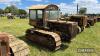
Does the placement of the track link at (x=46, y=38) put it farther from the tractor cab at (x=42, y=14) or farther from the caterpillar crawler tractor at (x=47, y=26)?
the tractor cab at (x=42, y=14)

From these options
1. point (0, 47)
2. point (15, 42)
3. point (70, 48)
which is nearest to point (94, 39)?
point (70, 48)

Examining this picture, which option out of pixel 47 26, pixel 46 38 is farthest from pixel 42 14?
pixel 46 38

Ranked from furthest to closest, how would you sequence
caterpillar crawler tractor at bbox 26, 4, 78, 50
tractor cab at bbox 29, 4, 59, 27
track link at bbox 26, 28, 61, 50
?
tractor cab at bbox 29, 4, 59, 27
caterpillar crawler tractor at bbox 26, 4, 78, 50
track link at bbox 26, 28, 61, 50

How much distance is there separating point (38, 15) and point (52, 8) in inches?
47.6

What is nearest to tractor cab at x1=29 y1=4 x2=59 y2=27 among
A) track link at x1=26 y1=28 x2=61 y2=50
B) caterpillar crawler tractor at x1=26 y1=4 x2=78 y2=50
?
caterpillar crawler tractor at x1=26 y1=4 x2=78 y2=50

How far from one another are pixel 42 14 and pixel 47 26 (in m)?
1.02

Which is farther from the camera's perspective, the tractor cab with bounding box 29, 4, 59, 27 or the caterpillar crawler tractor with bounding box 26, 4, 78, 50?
the tractor cab with bounding box 29, 4, 59, 27

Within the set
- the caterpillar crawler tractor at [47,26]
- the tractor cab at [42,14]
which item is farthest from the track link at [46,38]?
the tractor cab at [42,14]

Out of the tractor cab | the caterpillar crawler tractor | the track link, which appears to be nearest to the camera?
the track link

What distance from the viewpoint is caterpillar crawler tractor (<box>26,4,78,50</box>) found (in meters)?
13.4

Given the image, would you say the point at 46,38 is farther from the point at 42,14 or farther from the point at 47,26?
the point at 42,14

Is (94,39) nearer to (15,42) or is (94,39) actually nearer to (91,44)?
(91,44)

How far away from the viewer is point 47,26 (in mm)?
14648

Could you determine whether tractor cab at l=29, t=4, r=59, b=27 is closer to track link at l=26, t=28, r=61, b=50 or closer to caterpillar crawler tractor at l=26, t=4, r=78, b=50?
caterpillar crawler tractor at l=26, t=4, r=78, b=50
